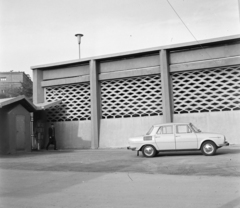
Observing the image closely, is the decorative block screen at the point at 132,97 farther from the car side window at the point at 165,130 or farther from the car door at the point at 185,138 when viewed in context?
the car door at the point at 185,138

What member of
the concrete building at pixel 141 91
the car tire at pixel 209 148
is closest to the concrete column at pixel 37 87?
the concrete building at pixel 141 91

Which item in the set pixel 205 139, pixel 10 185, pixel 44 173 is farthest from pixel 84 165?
pixel 205 139

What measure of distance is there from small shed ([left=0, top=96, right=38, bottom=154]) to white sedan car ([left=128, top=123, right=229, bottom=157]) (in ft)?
21.8

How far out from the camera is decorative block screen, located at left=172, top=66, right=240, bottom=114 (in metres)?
15.3

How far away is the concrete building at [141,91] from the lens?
15391mm

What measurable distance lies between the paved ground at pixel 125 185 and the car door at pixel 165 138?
177cm

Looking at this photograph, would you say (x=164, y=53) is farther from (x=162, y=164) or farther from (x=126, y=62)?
(x=162, y=164)

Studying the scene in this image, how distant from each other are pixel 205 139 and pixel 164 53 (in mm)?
6335

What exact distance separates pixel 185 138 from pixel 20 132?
28.9 feet

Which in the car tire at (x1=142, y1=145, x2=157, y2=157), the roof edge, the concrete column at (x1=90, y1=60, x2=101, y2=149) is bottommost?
the car tire at (x1=142, y1=145, x2=157, y2=157)

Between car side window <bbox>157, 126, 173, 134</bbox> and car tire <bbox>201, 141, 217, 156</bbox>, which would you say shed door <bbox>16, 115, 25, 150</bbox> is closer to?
car side window <bbox>157, 126, 173, 134</bbox>

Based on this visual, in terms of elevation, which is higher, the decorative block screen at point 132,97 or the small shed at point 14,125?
the decorative block screen at point 132,97

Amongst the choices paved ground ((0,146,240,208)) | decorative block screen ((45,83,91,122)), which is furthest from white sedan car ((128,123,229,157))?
decorative block screen ((45,83,91,122))

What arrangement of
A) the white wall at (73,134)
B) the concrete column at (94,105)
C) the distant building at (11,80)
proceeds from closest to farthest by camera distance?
the concrete column at (94,105) < the white wall at (73,134) < the distant building at (11,80)
